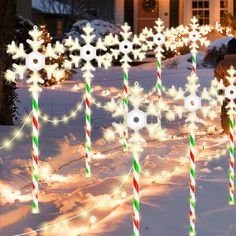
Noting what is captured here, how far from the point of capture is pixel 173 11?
35.9 meters

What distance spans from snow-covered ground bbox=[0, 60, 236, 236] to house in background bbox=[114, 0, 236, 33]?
21.4m

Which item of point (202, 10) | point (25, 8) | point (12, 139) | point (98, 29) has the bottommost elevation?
point (12, 139)

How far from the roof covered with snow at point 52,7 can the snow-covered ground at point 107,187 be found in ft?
115

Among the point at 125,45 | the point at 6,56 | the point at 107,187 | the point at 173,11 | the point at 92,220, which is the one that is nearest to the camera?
the point at 92,220

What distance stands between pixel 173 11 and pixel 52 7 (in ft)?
49.2

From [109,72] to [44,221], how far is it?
18.6 meters

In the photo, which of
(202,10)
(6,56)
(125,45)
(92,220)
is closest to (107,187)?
(92,220)

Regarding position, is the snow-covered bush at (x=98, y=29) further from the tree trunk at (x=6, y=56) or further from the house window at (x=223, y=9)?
the tree trunk at (x=6, y=56)

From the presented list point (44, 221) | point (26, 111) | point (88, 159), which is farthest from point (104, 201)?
point (26, 111)

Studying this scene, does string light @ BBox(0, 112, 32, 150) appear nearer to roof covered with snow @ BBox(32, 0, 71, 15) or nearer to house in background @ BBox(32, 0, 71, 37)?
house in background @ BBox(32, 0, 71, 37)

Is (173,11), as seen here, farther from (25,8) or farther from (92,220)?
(92,220)

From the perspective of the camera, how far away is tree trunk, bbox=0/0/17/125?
42.8 feet

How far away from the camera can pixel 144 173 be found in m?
9.36

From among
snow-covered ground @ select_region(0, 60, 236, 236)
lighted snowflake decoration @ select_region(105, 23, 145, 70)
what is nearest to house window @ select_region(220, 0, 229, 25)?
snow-covered ground @ select_region(0, 60, 236, 236)
